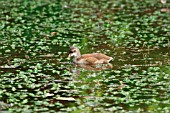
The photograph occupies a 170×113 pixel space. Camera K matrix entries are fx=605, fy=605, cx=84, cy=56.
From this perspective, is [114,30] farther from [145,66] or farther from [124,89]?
[124,89]

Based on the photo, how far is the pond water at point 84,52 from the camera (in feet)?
35.7

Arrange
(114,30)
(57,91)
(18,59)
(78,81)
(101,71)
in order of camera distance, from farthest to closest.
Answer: (114,30), (18,59), (101,71), (78,81), (57,91)

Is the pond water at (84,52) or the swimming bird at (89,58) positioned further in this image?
the swimming bird at (89,58)

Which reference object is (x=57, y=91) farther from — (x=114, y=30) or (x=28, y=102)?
(x=114, y=30)

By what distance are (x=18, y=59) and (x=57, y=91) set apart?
11.0 feet

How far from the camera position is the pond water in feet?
35.7

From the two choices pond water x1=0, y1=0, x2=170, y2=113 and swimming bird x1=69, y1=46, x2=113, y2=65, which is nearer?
pond water x1=0, y1=0, x2=170, y2=113

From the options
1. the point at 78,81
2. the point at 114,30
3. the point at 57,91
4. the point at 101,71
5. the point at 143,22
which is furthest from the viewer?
the point at 143,22

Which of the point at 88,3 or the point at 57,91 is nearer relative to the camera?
the point at 57,91

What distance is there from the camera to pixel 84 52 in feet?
52.1

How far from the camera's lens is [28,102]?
35.4ft

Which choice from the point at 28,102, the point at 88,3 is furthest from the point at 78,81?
the point at 88,3

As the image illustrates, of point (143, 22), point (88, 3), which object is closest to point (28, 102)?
point (143, 22)

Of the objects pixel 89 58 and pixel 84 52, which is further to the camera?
pixel 84 52
